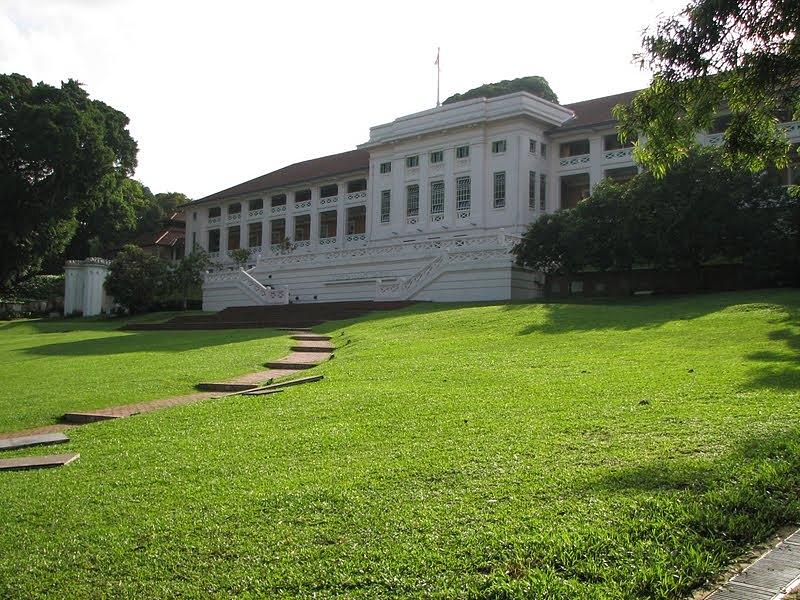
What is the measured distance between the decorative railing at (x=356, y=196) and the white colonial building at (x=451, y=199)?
8 centimetres

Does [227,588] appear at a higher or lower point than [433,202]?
lower

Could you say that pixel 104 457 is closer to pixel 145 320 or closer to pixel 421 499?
pixel 421 499

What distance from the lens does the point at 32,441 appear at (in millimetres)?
7938

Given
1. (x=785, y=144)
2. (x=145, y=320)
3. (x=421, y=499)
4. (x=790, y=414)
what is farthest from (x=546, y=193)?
(x=421, y=499)

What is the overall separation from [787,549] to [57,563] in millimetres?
4271

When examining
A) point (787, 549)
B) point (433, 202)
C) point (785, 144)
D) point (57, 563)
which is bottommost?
→ point (57, 563)

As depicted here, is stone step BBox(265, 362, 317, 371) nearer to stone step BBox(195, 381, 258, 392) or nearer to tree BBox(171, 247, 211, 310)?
stone step BBox(195, 381, 258, 392)

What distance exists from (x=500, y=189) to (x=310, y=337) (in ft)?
76.4

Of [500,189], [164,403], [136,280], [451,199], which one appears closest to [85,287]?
[136,280]

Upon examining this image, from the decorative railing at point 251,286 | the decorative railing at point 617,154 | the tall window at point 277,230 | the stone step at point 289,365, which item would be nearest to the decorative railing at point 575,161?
the decorative railing at point 617,154

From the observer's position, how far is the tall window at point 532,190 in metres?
41.2

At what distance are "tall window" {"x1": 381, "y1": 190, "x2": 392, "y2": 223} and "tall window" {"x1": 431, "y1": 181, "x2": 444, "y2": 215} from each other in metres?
3.49

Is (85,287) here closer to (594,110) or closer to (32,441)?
(594,110)

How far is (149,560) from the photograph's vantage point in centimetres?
425
